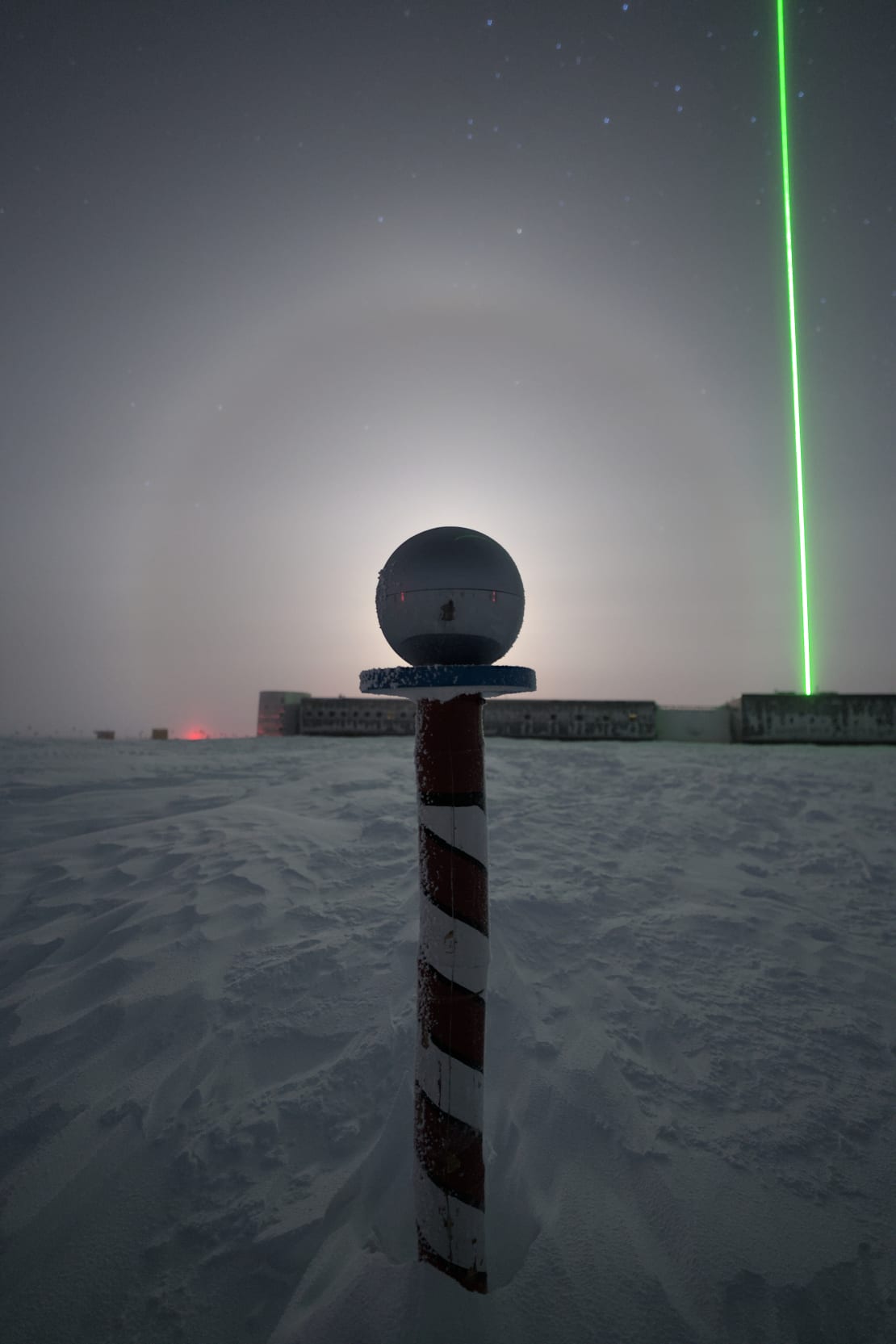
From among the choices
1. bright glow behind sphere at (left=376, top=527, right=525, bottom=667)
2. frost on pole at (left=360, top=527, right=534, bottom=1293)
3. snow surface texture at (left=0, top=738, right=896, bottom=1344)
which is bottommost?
snow surface texture at (left=0, top=738, right=896, bottom=1344)

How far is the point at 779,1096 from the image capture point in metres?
3.20

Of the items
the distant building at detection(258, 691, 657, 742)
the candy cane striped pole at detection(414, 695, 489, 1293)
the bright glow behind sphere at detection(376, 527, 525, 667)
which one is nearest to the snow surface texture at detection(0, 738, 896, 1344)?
the candy cane striped pole at detection(414, 695, 489, 1293)

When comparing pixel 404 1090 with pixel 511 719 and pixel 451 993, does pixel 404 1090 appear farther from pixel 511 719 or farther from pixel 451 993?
pixel 511 719

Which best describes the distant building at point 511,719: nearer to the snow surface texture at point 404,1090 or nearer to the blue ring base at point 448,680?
the snow surface texture at point 404,1090

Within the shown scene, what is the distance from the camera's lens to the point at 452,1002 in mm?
2117

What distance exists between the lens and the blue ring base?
1.96 meters

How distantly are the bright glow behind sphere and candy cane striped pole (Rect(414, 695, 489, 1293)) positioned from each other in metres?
0.22

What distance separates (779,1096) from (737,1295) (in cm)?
111

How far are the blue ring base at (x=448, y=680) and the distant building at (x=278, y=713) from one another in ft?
56.0

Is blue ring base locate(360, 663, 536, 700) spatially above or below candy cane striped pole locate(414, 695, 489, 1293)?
above

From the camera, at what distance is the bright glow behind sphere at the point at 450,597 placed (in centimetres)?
202

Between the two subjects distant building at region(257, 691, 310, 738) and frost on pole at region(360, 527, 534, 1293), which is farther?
distant building at region(257, 691, 310, 738)

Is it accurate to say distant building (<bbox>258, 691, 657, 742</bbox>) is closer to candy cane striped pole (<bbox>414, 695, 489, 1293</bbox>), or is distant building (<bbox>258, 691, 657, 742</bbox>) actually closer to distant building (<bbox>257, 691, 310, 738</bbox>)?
distant building (<bbox>257, 691, 310, 738</bbox>)

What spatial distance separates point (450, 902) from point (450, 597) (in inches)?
41.0
